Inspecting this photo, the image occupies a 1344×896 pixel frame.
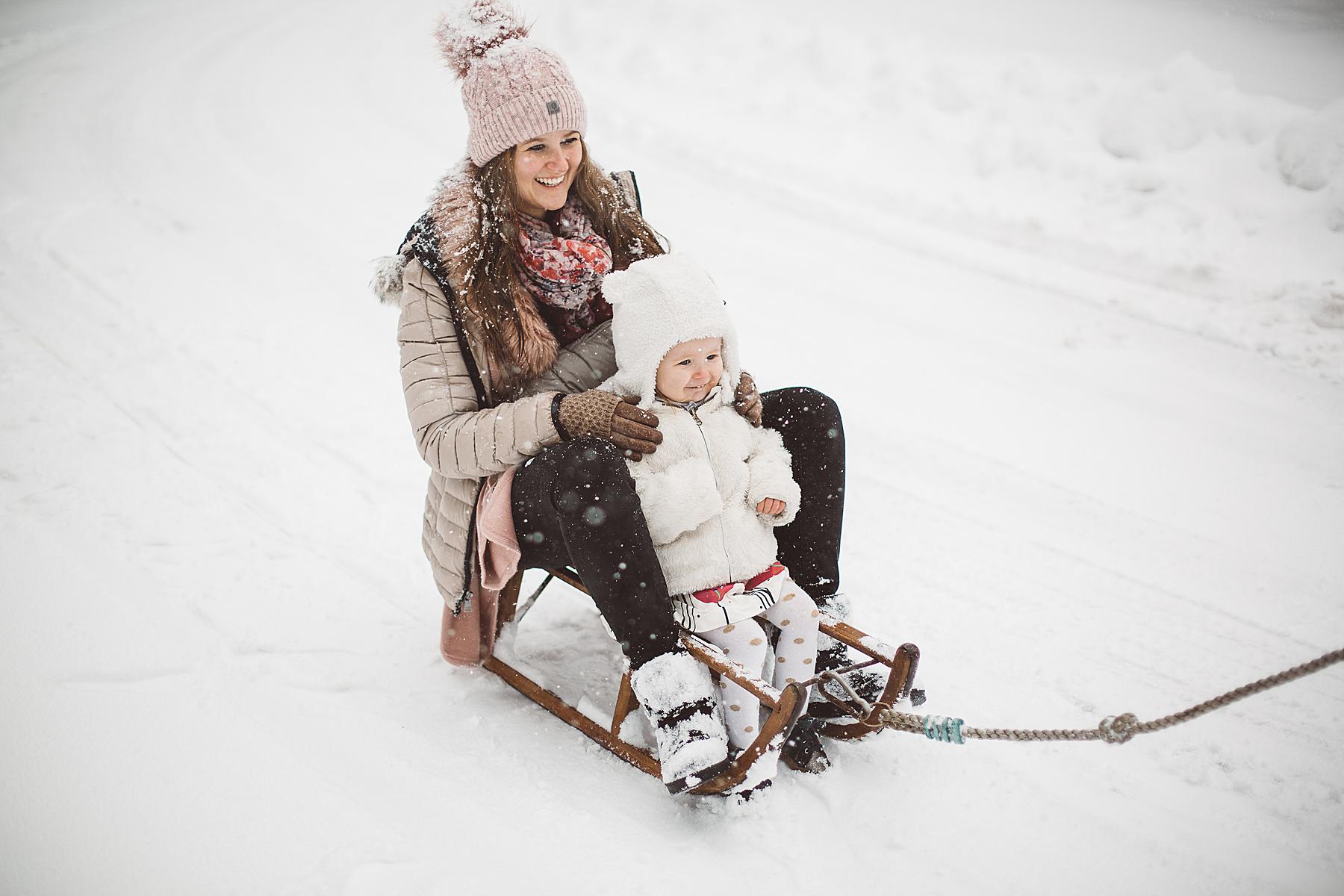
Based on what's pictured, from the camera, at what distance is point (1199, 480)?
10.0 feet

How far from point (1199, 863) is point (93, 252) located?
461 cm

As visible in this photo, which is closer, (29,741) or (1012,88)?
(29,741)

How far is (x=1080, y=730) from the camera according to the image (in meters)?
1.61

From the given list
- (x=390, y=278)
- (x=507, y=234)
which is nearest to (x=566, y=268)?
(x=507, y=234)

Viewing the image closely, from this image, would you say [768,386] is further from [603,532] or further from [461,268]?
[603,532]

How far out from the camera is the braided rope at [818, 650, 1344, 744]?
1.29 metres

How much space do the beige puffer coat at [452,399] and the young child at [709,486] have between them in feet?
A: 0.75

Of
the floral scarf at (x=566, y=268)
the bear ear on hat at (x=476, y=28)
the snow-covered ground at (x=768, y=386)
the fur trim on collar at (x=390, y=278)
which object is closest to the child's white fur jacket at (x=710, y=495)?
the floral scarf at (x=566, y=268)

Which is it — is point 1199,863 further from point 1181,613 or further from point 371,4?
point 371,4

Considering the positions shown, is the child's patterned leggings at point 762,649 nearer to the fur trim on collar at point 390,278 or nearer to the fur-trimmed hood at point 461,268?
the fur-trimmed hood at point 461,268

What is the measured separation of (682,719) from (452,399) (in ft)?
2.74

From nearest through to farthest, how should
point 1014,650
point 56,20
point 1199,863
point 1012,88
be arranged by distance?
point 1199,863, point 1014,650, point 1012,88, point 56,20

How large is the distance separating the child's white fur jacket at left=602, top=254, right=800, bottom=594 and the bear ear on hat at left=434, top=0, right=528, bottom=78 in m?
0.61

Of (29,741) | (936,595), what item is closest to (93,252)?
(29,741)
